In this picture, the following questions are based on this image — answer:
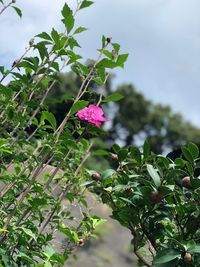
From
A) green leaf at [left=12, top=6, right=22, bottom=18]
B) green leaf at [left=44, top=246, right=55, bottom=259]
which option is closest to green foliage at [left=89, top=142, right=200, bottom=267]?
green leaf at [left=44, top=246, right=55, bottom=259]

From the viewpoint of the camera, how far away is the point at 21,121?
1552 mm

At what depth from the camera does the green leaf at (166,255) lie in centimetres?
131

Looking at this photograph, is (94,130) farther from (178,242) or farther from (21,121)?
(178,242)

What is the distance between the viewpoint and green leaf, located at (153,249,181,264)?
1.31m

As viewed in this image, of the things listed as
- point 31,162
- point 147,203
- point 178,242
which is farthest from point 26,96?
point 178,242

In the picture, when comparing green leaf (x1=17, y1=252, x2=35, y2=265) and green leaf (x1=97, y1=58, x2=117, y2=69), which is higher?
green leaf (x1=97, y1=58, x2=117, y2=69)

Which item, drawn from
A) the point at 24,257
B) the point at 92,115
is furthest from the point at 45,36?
the point at 24,257

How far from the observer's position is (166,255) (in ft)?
4.34

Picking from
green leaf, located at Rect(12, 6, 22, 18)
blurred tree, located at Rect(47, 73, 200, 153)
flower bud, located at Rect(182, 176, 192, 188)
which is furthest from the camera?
blurred tree, located at Rect(47, 73, 200, 153)

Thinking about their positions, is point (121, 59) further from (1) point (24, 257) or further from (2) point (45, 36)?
(1) point (24, 257)

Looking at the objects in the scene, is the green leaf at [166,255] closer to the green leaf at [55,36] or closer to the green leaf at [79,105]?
the green leaf at [79,105]

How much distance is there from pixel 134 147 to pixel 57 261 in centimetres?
45

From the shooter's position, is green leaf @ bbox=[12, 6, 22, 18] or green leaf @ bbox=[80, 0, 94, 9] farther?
green leaf @ bbox=[12, 6, 22, 18]

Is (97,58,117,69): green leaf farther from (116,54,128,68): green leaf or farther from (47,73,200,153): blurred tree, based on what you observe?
(47,73,200,153): blurred tree
